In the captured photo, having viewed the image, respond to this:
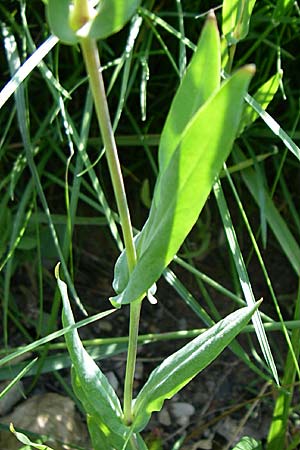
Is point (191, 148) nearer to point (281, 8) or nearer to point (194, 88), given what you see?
point (194, 88)

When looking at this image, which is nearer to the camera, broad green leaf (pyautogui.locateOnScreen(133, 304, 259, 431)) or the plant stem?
the plant stem

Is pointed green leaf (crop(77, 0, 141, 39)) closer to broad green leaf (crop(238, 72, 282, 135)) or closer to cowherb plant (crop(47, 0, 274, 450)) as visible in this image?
cowherb plant (crop(47, 0, 274, 450))

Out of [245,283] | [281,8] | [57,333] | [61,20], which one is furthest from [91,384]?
[281,8]

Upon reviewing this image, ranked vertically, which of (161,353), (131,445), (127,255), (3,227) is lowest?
(161,353)

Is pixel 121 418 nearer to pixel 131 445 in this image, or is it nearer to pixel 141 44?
pixel 131 445

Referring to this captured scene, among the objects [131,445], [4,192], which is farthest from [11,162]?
[131,445]

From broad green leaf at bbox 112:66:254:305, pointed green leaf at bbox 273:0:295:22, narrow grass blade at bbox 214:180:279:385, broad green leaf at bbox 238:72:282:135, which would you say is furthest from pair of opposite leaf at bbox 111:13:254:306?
pointed green leaf at bbox 273:0:295:22

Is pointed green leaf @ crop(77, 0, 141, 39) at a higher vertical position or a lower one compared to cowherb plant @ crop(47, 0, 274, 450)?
higher
